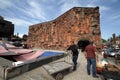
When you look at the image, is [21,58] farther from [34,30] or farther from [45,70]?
[34,30]

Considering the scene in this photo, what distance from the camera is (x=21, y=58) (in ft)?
18.2

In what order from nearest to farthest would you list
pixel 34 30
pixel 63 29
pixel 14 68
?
pixel 14 68 → pixel 63 29 → pixel 34 30

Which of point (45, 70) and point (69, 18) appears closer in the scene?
point (45, 70)

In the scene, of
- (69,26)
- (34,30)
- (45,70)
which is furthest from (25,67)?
(34,30)

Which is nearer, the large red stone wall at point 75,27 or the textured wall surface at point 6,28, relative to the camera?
the textured wall surface at point 6,28

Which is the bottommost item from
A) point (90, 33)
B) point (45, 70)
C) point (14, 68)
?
point (45, 70)

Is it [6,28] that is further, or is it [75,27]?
[6,28]

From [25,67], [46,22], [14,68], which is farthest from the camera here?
[46,22]

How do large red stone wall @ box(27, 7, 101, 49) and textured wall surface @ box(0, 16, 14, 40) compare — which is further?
large red stone wall @ box(27, 7, 101, 49)

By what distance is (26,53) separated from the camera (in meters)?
6.18

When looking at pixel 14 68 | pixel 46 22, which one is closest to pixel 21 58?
pixel 14 68

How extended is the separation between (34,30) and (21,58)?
3234 cm

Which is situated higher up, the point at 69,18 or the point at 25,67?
the point at 69,18

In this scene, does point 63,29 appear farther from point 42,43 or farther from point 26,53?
point 26,53
